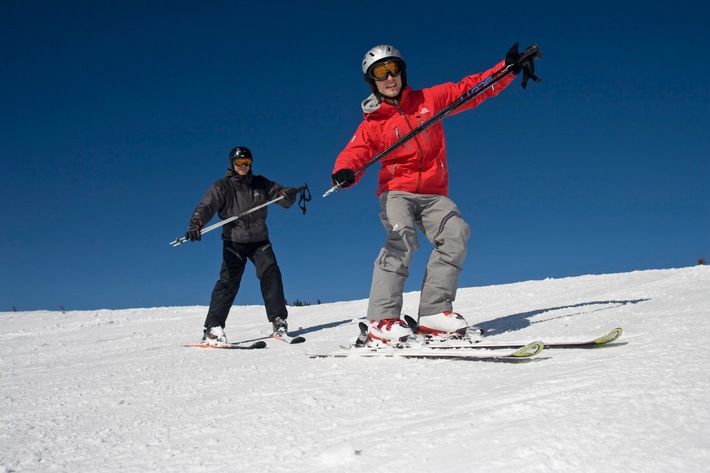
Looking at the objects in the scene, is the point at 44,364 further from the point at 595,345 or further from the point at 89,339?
the point at 595,345

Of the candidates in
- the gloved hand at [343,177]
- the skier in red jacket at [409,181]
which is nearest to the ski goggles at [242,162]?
the skier in red jacket at [409,181]

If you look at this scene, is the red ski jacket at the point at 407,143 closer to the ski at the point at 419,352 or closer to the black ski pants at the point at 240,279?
the ski at the point at 419,352

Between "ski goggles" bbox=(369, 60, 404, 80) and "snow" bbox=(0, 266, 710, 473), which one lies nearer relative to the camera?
"snow" bbox=(0, 266, 710, 473)

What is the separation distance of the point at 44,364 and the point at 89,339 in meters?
2.82

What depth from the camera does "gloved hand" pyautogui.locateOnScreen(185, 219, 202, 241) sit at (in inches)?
248

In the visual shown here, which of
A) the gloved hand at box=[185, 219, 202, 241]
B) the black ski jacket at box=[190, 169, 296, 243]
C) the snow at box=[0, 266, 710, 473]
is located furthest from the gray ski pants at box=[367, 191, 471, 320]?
the gloved hand at box=[185, 219, 202, 241]

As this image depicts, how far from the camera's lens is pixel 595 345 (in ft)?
9.53

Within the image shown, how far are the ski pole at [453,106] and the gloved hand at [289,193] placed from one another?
1.93 meters

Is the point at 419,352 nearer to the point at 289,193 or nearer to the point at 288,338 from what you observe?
the point at 288,338

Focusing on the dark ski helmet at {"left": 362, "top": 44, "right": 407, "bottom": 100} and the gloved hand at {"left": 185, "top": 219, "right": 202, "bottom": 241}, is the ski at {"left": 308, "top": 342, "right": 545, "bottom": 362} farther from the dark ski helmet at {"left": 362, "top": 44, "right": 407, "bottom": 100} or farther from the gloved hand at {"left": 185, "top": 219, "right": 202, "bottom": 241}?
the gloved hand at {"left": 185, "top": 219, "right": 202, "bottom": 241}

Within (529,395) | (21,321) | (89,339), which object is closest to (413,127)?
(529,395)

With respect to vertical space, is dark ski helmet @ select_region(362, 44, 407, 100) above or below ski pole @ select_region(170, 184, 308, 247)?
above

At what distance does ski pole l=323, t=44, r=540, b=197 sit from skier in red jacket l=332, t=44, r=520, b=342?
5 cm

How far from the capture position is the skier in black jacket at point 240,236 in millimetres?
6410
